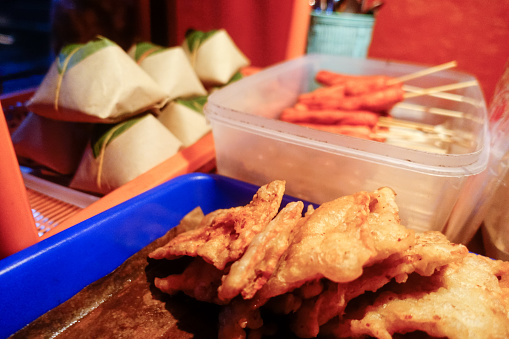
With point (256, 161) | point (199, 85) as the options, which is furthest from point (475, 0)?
point (256, 161)

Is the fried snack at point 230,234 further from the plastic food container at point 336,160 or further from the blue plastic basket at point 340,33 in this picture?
the blue plastic basket at point 340,33

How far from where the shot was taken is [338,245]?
0.83 m

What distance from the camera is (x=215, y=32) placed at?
268 centimetres

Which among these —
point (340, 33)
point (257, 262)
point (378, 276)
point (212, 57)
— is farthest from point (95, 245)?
point (340, 33)

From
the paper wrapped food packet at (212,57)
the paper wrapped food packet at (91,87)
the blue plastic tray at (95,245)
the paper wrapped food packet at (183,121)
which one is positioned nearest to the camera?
the blue plastic tray at (95,245)

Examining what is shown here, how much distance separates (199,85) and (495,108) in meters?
1.85

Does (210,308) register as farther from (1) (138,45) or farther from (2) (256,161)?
(1) (138,45)

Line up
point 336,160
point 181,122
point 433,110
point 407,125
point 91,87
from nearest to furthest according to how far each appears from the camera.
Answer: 1. point 336,160
2. point 91,87
3. point 181,122
4. point 407,125
5. point 433,110

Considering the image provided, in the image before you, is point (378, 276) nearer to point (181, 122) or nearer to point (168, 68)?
point (181, 122)

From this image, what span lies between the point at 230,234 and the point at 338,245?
0.41 meters

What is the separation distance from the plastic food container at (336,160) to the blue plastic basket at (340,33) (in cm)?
130

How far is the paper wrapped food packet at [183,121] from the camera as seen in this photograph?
2.12 metres

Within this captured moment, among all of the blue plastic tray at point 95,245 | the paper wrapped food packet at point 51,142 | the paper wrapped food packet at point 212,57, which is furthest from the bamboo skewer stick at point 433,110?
the paper wrapped food packet at point 51,142

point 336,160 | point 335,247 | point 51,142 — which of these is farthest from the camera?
point 51,142
